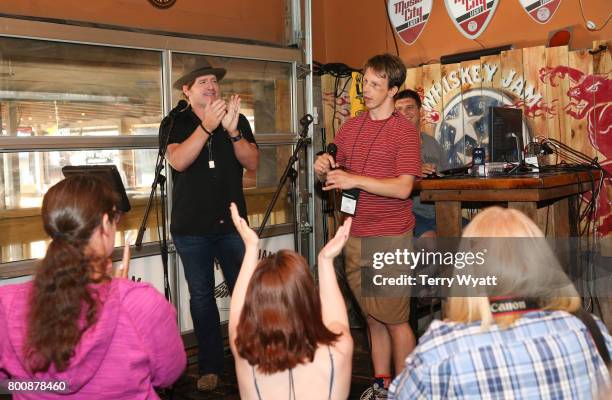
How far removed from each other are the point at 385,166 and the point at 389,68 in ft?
1.50

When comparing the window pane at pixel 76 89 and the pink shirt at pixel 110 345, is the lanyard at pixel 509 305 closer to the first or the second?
the pink shirt at pixel 110 345

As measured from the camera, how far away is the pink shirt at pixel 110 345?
5.30 ft

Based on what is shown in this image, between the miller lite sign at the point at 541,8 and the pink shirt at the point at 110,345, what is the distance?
3.92m

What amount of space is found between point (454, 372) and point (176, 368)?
0.76m

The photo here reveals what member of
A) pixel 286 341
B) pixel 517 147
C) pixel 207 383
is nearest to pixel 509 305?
pixel 286 341

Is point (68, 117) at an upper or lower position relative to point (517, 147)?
upper

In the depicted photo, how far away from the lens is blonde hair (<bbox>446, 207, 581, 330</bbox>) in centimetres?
147

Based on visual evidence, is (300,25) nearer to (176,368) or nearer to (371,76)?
(371,76)

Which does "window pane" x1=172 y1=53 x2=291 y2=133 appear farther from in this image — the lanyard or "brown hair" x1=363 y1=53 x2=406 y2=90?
the lanyard

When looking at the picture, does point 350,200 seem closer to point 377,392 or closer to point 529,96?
point 377,392

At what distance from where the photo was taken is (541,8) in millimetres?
4664
